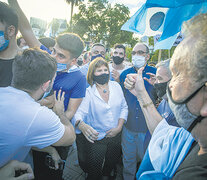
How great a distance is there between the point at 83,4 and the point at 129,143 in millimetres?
34749

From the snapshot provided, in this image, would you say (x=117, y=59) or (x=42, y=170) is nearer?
(x=42, y=170)

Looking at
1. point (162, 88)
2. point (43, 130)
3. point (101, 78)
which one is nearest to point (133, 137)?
point (162, 88)

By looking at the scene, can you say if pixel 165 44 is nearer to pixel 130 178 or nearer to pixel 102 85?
pixel 102 85

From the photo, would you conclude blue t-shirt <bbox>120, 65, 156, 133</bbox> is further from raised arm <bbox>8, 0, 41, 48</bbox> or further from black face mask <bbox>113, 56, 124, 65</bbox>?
raised arm <bbox>8, 0, 41, 48</bbox>

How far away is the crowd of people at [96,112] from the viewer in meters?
0.75

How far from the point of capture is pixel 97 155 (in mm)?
2426

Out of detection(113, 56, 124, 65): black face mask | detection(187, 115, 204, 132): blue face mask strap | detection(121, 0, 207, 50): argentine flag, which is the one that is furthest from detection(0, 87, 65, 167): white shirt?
detection(113, 56, 124, 65): black face mask

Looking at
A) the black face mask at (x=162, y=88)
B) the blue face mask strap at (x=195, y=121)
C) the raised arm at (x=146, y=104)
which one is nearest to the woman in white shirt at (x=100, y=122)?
the black face mask at (x=162, y=88)

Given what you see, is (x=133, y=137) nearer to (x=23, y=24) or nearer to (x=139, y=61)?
(x=139, y=61)

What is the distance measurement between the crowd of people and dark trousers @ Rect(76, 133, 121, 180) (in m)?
0.02

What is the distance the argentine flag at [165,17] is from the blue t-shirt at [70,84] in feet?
3.94

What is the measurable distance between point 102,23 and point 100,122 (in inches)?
1188

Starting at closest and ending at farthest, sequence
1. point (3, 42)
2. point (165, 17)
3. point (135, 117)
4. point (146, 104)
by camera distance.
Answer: point (146, 104)
point (3, 42)
point (165, 17)
point (135, 117)

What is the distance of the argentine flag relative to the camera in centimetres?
172
